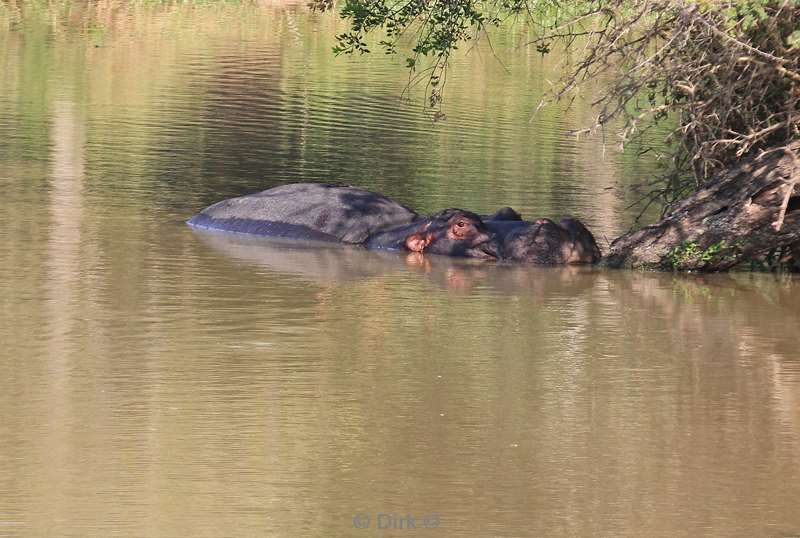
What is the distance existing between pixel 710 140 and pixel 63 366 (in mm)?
6500

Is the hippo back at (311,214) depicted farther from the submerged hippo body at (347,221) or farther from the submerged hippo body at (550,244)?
the submerged hippo body at (550,244)

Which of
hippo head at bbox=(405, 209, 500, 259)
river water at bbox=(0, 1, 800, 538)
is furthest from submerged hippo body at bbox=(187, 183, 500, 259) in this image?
river water at bbox=(0, 1, 800, 538)

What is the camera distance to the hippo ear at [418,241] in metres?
15.3

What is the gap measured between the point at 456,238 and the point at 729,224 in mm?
2661

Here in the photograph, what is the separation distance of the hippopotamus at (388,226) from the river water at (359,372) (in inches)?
14.4

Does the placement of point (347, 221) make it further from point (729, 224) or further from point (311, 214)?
point (729, 224)

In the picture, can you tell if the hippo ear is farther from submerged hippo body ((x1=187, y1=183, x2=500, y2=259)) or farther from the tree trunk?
the tree trunk

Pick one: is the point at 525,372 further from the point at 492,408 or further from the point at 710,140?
the point at 710,140

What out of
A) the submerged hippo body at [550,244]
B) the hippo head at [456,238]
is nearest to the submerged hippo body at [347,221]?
the hippo head at [456,238]

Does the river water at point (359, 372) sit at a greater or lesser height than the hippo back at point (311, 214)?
lesser

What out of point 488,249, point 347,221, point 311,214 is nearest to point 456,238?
point 488,249

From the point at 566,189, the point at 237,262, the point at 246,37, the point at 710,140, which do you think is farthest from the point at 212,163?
the point at 246,37

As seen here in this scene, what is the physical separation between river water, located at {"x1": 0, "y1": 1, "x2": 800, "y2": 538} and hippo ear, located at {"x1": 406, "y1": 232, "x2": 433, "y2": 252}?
0.24 m

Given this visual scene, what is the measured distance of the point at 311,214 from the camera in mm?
16031
